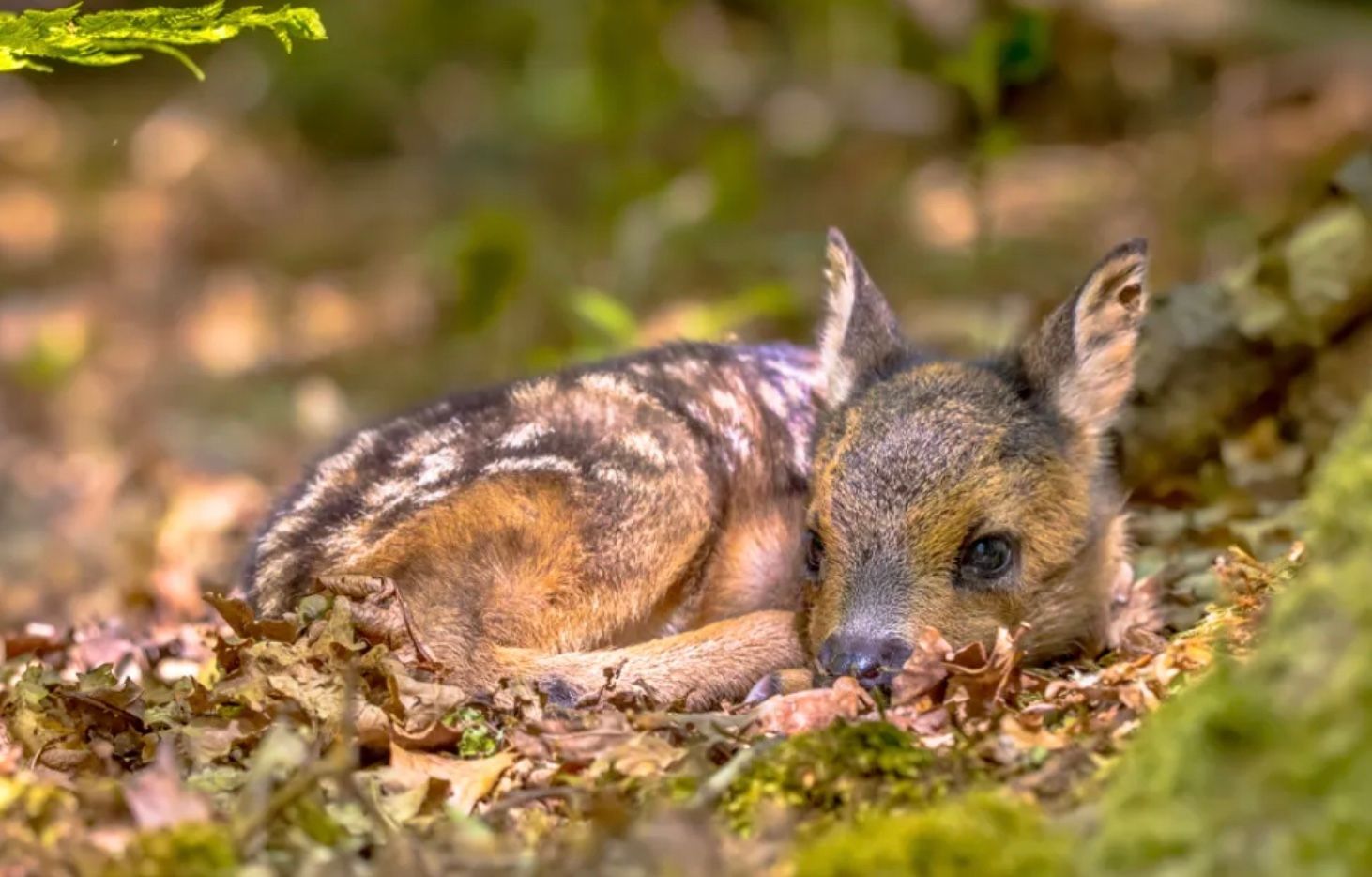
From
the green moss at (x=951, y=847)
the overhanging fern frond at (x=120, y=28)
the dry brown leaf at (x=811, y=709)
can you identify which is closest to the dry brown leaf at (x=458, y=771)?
the dry brown leaf at (x=811, y=709)

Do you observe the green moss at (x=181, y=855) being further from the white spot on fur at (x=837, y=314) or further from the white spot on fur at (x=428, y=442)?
the white spot on fur at (x=837, y=314)

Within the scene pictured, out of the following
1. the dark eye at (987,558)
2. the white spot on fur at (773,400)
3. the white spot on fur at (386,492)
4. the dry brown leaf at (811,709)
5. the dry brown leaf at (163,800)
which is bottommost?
the dry brown leaf at (163,800)

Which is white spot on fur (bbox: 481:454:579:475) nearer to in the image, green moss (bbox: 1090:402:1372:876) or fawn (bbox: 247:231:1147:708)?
fawn (bbox: 247:231:1147:708)

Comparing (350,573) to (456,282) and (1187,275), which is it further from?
(456,282)

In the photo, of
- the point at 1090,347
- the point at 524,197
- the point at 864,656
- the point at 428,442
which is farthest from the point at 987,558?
the point at 524,197

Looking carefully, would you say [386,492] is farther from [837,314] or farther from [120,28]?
[837,314]

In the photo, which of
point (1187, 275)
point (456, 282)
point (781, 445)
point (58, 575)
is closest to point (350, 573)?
point (781, 445)
